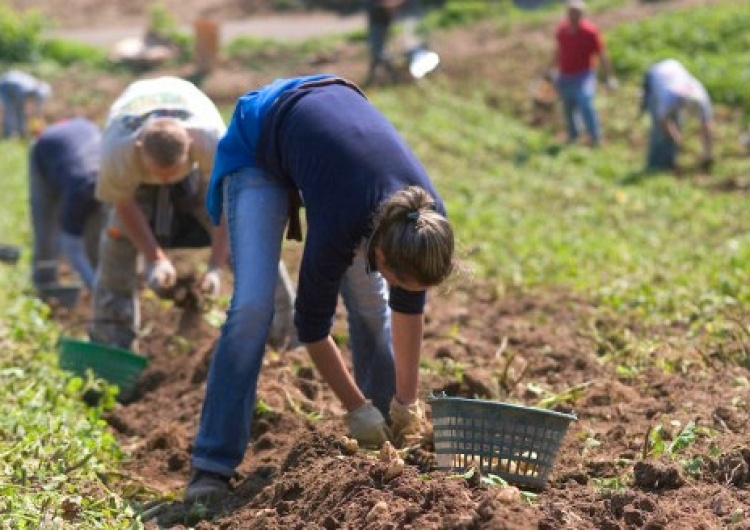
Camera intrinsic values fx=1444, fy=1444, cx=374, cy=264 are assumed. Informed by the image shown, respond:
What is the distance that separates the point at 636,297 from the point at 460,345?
1581mm

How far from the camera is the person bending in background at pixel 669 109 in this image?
14758 millimetres

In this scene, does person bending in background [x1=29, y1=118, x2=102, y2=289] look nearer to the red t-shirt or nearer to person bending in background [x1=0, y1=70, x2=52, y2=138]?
the red t-shirt

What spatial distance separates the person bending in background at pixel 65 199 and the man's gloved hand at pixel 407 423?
14.2ft

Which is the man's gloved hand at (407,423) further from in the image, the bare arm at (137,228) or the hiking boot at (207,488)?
the bare arm at (137,228)

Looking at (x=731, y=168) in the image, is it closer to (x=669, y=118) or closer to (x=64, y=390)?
(x=669, y=118)

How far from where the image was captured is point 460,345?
776 centimetres

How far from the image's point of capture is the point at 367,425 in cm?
541

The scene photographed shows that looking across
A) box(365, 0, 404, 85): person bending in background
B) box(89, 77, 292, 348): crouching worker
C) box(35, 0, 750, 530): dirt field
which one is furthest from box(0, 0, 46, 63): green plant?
box(89, 77, 292, 348): crouching worker

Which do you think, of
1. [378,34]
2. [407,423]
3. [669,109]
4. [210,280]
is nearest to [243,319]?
[407,423]

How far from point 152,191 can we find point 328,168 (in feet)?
9.44

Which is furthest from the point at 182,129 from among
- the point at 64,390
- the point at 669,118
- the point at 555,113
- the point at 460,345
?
the point at 555,113

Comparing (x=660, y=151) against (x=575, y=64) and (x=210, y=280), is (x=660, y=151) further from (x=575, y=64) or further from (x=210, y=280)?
(x=210, y=280)

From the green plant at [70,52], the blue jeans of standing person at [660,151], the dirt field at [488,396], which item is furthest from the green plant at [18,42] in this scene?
the dirt field at [488,396]

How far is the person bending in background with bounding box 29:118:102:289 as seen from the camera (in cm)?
938
